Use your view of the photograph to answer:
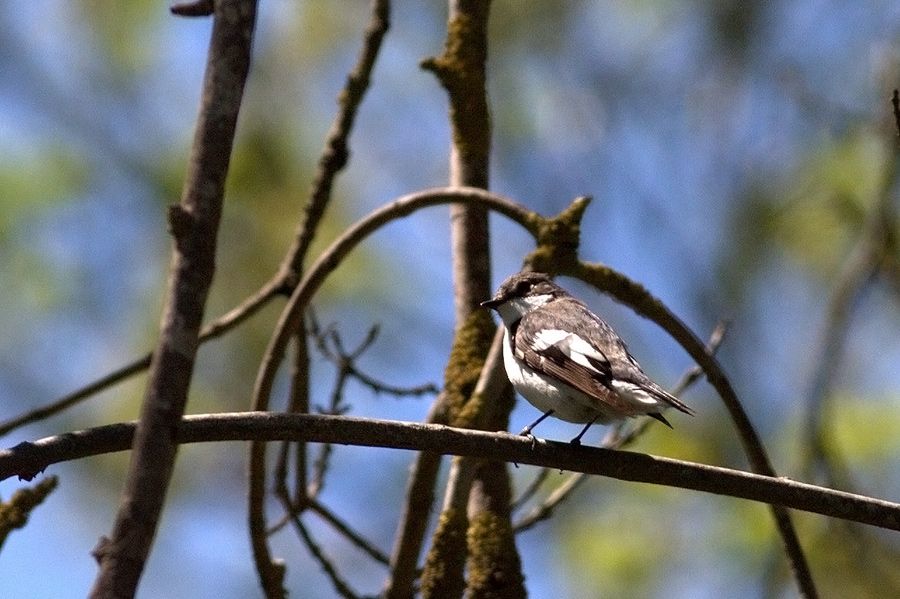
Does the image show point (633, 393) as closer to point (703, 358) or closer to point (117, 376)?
point (703, 358)

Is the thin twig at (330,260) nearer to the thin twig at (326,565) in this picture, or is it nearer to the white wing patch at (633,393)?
the thin twig at (326,565)

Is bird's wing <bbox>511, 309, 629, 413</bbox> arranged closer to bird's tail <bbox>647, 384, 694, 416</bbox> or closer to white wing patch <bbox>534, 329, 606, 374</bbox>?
white wing patch <bbox>534, 329, 606, 374</bbox>

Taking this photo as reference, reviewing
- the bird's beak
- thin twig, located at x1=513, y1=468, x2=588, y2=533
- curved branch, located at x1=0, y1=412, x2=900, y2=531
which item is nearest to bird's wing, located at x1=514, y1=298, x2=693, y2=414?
the bird's beak

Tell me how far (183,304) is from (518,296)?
288cm

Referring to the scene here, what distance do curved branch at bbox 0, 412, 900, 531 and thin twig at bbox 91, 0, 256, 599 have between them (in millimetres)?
1081

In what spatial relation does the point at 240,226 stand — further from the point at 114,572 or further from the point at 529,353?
the point at 114,572

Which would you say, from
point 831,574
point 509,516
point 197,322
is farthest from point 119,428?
point 831,574

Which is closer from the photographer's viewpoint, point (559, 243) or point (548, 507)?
point (559, 243)

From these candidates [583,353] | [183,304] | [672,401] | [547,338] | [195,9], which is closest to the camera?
[183,304]

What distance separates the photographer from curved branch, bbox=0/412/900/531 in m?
2.92

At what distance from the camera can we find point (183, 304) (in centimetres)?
184

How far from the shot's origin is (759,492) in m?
3.14

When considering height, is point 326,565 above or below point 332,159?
below

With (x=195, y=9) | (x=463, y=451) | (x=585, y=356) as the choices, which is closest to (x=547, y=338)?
(x=585, y=356)
